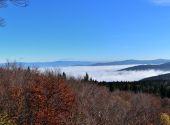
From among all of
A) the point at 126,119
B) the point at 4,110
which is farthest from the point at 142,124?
the point at 4,110

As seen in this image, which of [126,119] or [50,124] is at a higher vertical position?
[126,119]

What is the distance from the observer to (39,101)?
24734mm

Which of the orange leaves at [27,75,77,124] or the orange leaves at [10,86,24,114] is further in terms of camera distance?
the orange leaves at [10,86,24,114]

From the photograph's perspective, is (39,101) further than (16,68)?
No

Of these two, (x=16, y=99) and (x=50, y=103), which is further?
(x=50, y=103)

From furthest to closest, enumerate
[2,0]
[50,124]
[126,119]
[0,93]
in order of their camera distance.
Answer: [0,93], [50,124], [126,119], [2,0]

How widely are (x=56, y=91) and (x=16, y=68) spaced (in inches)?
1497

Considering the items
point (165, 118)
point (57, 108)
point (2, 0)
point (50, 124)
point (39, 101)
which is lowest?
point (165, 118)

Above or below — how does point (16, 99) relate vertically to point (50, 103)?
above

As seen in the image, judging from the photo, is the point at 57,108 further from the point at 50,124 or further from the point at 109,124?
the point at 109,124

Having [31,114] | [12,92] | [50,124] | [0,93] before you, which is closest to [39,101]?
[31,114]

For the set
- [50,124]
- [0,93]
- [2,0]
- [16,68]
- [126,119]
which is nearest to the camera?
[2,0]

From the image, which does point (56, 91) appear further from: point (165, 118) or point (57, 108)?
point (165, 118)

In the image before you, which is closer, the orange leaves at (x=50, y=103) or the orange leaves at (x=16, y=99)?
the orange leaves at (x=50, y=103)
